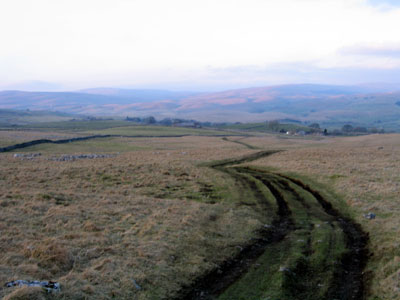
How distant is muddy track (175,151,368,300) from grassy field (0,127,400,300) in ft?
1.55

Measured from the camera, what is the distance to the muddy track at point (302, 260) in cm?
1247

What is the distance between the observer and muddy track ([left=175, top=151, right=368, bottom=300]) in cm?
1247

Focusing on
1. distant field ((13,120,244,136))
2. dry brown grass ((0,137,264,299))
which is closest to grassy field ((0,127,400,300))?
dry brown grass ((0,137,264,299))

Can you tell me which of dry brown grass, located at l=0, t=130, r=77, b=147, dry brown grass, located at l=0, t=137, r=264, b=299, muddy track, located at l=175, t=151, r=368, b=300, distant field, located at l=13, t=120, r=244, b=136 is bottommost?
muddy track, located at l=175, t=151, r=368, b=300

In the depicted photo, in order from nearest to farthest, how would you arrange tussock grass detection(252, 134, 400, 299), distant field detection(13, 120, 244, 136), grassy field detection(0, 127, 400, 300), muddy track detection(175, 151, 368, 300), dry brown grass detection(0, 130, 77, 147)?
muddy track detection(175, 151, 368, 300), grassy field detection(0, 127, 400, 300), tussock grass detection(252, 134, 400, 299), dry brown grass detection(0, 130, 77, 147), distant field detection(13, 120, 244, 136)

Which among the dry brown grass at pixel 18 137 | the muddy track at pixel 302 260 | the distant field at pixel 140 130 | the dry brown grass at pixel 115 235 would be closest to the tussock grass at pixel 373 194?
the muddy track at pixel 302 260

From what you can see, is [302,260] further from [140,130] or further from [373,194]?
[140,130]

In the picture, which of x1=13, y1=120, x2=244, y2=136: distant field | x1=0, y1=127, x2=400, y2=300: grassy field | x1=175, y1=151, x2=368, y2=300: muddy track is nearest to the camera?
x1=175, y1=151, x2=368, y2=300: muddy track

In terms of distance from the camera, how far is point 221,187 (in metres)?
30.9

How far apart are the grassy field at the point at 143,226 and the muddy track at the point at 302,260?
0.47 m

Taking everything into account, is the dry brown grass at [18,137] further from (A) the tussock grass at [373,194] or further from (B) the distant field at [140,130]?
(A) the tussock grass at [373,194]

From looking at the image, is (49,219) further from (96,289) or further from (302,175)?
(302,175)

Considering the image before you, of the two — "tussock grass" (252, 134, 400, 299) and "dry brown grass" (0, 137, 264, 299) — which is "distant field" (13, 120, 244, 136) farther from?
"dry brown grass" (0, 137, 264, 299)

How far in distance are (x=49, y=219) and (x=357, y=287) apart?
15.0 m
